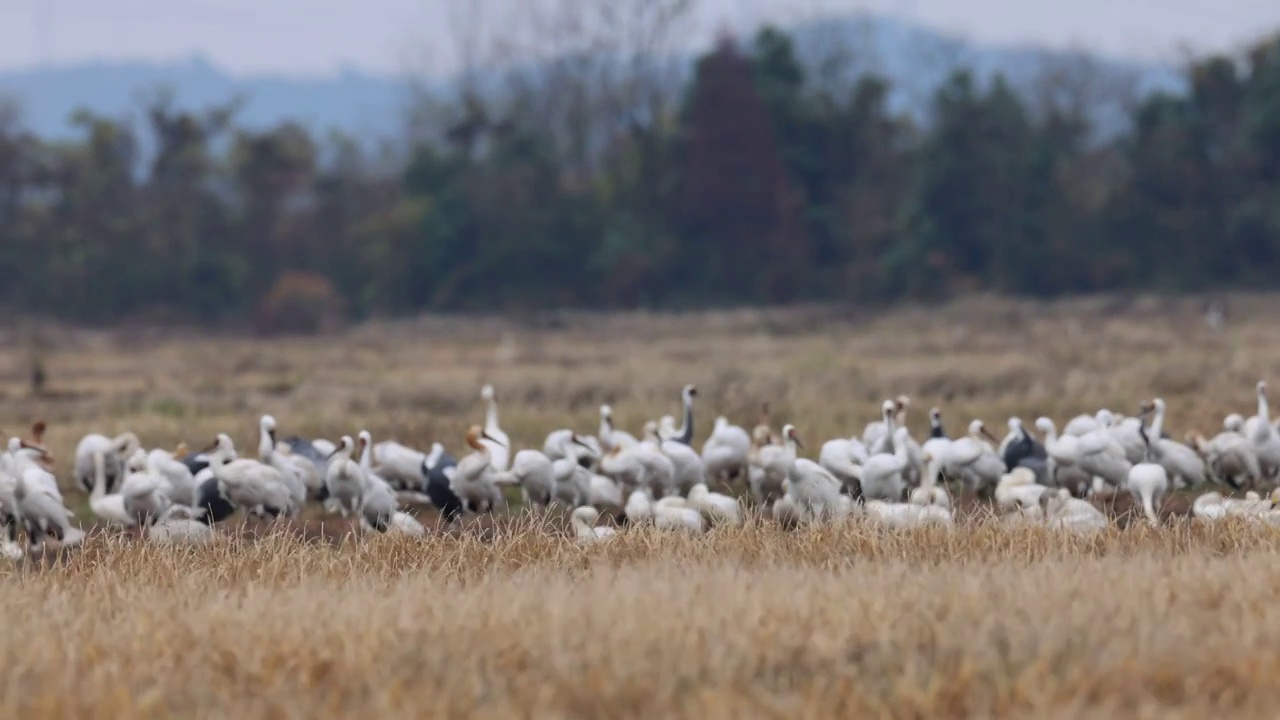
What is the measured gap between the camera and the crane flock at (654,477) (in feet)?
43.7

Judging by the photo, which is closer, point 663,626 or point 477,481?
point 663,626

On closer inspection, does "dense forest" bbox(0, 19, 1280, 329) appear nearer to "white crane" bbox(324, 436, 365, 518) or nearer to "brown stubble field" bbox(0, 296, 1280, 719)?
"white crane" bbox(324, 436, 365, 518)

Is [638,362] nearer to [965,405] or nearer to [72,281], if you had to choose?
[965,405]

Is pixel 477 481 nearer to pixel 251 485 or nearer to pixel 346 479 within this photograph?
pixel 346 479

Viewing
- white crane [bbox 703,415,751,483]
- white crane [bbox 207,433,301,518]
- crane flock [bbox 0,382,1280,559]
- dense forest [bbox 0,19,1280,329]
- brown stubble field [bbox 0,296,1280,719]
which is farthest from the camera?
dense forest [bbox 0,19,1280,329]

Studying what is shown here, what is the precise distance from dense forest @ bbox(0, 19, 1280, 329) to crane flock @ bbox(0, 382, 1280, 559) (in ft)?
107

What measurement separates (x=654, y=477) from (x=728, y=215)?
36725 mm

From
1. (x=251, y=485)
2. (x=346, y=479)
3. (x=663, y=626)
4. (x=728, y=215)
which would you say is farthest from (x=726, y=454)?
(x=728, y=215)

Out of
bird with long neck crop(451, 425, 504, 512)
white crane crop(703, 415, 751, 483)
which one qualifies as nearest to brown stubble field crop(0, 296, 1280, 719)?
bird with long neck crop(451, 425, 504, 512)

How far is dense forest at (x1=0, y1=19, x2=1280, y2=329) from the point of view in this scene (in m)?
50.4

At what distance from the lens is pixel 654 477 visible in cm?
1552

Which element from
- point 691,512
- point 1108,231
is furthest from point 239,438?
point 1108,231

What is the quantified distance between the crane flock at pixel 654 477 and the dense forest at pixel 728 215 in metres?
32.6

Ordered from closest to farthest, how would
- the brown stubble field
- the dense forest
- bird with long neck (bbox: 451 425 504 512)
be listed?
the brown stubble field → bird with long neck (bbox: 451 425 504 512) → the dense forest
